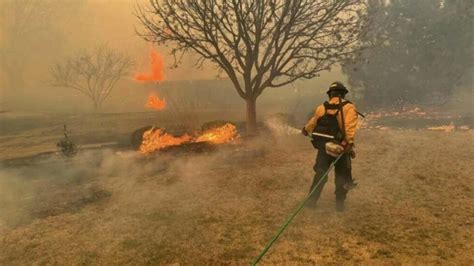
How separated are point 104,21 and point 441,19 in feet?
236

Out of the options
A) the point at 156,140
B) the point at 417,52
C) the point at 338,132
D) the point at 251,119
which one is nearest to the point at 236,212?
the point at 338,132

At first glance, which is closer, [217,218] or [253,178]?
[217,218]

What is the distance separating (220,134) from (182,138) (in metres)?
1.37

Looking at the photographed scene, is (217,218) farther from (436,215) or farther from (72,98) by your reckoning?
(72,98)

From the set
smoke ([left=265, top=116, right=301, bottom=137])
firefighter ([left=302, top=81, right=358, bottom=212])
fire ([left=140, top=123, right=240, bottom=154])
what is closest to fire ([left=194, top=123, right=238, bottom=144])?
fire ([left=140, top=123, right=240, bottom=154])

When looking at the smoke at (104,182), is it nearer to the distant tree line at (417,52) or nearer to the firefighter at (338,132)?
the firefighter at (338,132)

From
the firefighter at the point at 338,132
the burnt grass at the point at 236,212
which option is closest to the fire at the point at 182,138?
the burnt grass at the point at 236,212

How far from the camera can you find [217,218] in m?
6.49

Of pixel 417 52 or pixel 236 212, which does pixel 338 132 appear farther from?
pixel 417 52

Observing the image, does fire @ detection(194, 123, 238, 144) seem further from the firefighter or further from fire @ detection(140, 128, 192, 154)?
the firefighter

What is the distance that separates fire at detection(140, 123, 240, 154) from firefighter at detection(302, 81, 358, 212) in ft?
21.9

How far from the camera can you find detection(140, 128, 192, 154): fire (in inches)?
508

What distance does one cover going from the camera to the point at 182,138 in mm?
13930

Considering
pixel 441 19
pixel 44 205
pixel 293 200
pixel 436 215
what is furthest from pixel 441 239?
pixel 441 19
